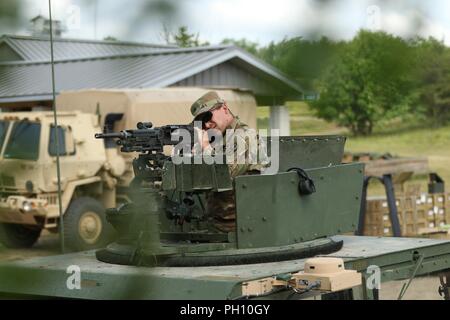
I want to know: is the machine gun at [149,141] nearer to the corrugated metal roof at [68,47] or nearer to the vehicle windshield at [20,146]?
the vehicle windshield at [20,146]

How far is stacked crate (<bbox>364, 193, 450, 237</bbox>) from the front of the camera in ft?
37.7

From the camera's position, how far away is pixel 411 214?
38.8 ft

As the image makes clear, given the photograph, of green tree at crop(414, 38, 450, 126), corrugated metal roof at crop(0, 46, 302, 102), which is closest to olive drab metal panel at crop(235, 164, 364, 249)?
corrugated metal roof at crop(0, 46, 302, 102)

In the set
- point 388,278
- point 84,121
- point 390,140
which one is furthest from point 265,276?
point 84,121

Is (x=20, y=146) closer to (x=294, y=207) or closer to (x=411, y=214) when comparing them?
(x=294, y=207)

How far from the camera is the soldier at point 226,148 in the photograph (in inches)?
143

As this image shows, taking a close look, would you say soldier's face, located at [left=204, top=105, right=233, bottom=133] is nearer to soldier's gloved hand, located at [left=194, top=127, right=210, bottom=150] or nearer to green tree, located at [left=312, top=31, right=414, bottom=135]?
soldier's gloved hand, located at [left=194, top=127, right=210, bottom=150]

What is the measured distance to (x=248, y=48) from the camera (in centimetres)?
80

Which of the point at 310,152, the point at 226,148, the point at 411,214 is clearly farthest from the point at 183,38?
the point at 411,214

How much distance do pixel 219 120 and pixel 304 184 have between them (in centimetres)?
59

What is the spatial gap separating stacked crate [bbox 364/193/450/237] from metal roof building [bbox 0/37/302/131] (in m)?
10.6
